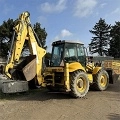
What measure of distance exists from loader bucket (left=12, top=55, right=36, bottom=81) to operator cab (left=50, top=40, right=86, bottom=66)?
1.04 m

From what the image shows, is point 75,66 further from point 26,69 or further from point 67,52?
point 26,69

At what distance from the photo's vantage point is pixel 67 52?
1280 cm

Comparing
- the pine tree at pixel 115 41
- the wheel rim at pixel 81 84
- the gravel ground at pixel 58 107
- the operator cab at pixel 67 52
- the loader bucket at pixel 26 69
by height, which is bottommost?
the gravel ground at pixel 58 107

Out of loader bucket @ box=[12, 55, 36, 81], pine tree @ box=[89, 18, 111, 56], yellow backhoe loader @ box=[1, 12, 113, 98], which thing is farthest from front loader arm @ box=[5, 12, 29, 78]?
pine tree @ box=[89, 18, 111, 56]

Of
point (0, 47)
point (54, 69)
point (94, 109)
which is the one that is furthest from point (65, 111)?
point (0, 47)

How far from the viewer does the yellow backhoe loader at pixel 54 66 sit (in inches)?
476

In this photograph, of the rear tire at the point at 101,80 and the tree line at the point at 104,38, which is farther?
the tree line at the point at 104,38

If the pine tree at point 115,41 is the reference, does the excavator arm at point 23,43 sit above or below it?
below

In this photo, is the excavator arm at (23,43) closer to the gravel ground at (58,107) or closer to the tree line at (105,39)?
the gravel ground at (58,107)

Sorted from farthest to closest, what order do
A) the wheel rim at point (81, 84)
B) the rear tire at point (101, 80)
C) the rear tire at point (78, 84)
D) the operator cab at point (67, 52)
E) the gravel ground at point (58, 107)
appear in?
the rear tire at point (101, 80) < the operator cab at point (67, 52) < the wheel rim at point (81, 84) < the rear tire at point (78, 84) < the gravel ground at point (58, 107)

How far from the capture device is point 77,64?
12.6 metres

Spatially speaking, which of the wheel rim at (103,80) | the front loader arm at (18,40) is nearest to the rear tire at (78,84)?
the wheel rim at (103,80)

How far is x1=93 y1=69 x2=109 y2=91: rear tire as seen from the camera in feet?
45.9

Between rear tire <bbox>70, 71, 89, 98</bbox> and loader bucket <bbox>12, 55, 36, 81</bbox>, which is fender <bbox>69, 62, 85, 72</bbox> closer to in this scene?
rear tire <bbox>70, 71, 89, 98</bbox>
